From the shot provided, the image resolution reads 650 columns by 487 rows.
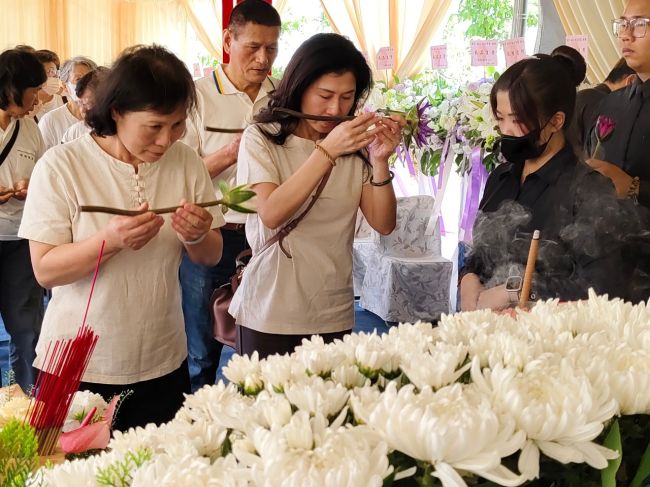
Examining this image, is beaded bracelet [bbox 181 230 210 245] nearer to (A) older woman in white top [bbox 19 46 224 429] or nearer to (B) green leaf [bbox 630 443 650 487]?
(A) older woman in white top [bbox 19 46 224 429]

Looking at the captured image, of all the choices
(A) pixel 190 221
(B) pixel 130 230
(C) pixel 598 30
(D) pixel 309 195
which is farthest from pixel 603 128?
(C) pixel 598 30

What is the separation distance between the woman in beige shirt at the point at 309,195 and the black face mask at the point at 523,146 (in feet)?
1.00

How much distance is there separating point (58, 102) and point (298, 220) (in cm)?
487

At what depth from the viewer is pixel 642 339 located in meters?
0.81

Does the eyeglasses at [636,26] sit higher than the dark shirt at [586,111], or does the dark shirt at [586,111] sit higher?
the eyeglasses at [636,26]

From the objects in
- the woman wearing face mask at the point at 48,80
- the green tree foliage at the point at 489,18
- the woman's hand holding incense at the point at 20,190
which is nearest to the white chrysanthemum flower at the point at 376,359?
the woman's hand holding incense at the point at 20,190

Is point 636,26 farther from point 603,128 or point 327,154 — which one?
point 327,154

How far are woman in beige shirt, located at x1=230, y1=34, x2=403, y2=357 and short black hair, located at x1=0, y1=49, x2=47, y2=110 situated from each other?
3.82 feet

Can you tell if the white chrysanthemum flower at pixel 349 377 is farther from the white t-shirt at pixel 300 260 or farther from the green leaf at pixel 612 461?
the white t-shirt at pixel 300 260

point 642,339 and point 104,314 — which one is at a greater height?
point 642,339

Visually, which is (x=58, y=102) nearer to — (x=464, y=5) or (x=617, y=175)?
(x=464, y=5)

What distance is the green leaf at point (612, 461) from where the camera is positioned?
0.67m

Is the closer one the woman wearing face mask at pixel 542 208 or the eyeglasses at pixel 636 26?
the woman wearing face mask at pixel 542 208

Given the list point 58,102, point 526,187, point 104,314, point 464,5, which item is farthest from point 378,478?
point 464,5
